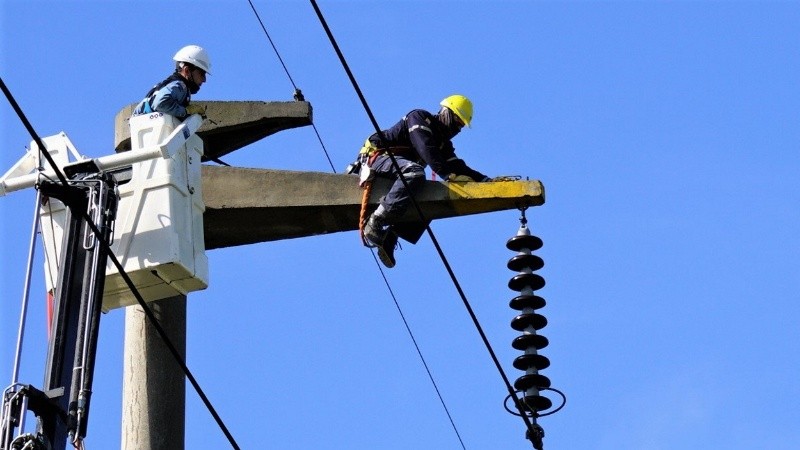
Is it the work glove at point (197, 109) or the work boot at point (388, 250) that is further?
the work glove at point (197, 109)

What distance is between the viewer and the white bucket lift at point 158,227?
14.0 meters

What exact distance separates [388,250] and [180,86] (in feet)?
6.39

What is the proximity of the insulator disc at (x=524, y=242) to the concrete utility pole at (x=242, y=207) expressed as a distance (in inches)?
20.5

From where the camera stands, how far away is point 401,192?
51.6ft

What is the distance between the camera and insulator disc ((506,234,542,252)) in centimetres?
1511

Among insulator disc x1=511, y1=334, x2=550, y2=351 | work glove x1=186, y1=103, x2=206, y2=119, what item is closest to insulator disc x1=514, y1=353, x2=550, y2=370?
insulator disc x1=511, y1=334, x2=550, y2=351

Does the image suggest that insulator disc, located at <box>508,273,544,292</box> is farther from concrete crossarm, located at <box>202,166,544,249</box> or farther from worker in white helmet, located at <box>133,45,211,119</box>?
worker in white helmet, located at <box>133,45,211,119</box>

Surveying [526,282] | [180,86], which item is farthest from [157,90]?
[526,282]

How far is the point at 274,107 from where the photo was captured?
16562 millimetres

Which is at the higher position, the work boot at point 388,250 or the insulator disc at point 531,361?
the work boot at point 388,250

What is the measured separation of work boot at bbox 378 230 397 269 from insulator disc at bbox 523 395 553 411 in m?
1.66

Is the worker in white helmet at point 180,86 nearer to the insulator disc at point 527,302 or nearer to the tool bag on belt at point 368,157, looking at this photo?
the tool bag on belt at point 368,157

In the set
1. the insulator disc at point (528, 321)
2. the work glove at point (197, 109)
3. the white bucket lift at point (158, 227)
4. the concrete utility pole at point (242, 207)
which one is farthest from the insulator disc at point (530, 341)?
the work glove at point (197, 109)

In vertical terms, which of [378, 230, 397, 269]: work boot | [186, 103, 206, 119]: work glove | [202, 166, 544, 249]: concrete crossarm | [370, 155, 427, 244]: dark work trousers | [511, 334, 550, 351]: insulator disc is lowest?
[511, 334, 550, 351]: insulator disc
